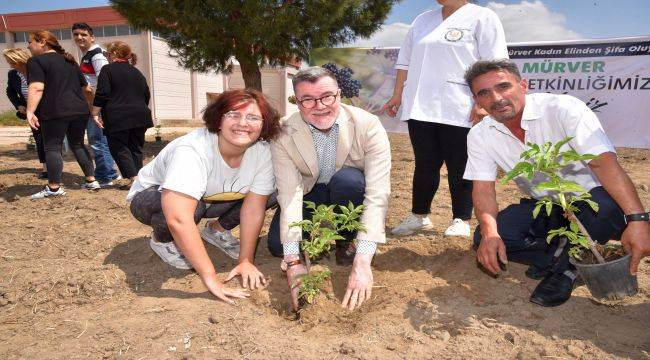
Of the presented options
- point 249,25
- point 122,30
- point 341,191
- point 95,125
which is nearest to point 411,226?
point 341,191

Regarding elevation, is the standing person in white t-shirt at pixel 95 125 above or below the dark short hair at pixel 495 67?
below

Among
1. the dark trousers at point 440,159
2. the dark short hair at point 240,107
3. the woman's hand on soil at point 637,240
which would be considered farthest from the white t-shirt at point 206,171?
the woman's hand on soil at point 637,240

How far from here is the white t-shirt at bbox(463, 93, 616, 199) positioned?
1.89 metres

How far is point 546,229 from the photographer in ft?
7.55

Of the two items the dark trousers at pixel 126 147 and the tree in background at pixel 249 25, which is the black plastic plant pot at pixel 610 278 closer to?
the dark trousers at pixel 126 147

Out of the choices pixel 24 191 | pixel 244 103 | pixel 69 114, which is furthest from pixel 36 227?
pixel 244 103

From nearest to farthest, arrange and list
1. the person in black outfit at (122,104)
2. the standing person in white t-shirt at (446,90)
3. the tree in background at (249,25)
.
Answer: the standing person in white t-shirt at (446,90), the person in black outfit at (122,104), the tree in background at (249,25)

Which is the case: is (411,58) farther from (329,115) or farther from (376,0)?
(376,0)

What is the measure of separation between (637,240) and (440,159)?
137cm

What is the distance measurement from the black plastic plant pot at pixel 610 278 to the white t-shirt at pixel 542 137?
0.47 metres

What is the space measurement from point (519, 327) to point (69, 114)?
431 cm

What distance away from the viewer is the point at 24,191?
4781 mm

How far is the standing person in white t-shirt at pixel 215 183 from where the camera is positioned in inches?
83.7

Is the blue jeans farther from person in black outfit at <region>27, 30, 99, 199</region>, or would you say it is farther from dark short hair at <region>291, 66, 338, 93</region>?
dark short hair at <region>291, 66, 338, 93</region>
